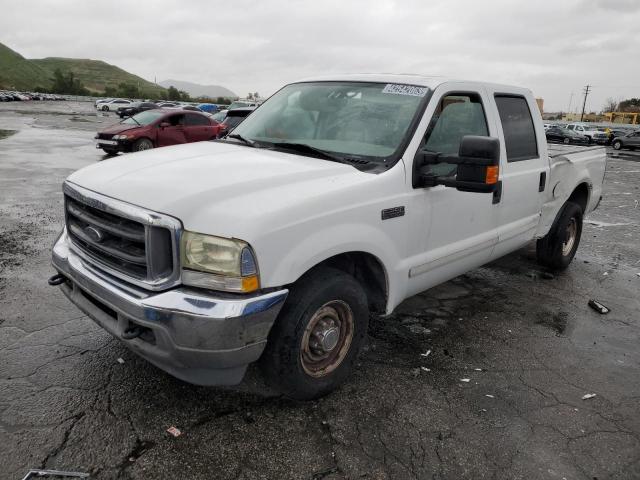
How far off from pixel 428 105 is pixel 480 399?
194cm

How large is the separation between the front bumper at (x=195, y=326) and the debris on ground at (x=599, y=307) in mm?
3560

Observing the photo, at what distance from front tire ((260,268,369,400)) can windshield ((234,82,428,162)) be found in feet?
2.98

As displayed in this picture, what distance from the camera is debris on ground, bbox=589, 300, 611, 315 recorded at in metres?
4.68

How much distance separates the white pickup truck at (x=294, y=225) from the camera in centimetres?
239

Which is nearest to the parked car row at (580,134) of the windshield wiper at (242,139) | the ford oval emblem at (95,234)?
the windshield wiper at (242,139)

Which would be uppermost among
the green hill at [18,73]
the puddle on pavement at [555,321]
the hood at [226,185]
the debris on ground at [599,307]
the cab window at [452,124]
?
the green hill at [18,73]

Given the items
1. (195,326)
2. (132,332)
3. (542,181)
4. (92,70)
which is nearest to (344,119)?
(195,326)

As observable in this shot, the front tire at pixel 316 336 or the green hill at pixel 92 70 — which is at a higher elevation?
the green hill at pixel 92 70

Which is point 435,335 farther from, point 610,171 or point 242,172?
point 610,171

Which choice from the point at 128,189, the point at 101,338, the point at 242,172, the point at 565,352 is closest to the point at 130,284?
the point at 128,189

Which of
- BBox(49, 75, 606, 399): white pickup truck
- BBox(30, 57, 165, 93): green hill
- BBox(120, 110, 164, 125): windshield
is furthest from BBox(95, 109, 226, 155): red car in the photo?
BBox(30, 57, 165, 93): green hill

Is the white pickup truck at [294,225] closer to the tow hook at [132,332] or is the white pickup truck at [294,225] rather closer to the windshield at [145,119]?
the tow hook at [132,332]

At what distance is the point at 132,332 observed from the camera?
2.51 m

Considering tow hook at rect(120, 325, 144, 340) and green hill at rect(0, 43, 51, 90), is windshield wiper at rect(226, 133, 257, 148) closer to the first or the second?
tow hook at rect(120, 325, 144, 340)
